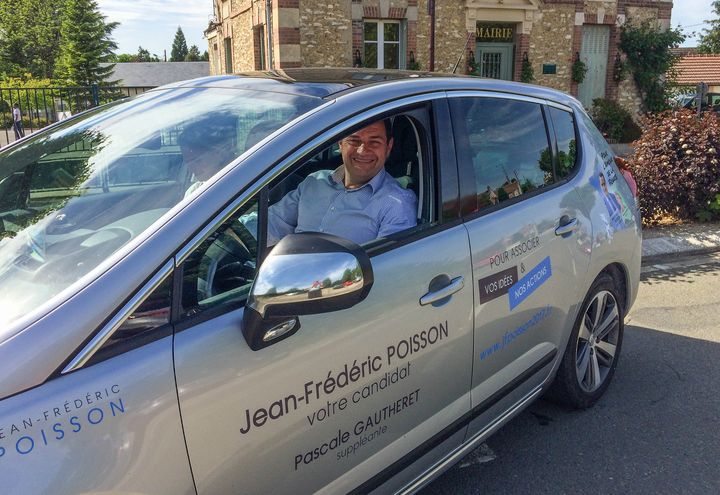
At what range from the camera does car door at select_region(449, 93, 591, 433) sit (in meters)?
2.36

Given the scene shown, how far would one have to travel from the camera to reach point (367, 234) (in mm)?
2340

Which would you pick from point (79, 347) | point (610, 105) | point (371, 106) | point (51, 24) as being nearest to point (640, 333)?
point (371, 106)

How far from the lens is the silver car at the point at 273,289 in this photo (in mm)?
1384

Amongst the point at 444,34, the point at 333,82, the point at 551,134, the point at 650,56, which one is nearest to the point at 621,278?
the point at 551,134

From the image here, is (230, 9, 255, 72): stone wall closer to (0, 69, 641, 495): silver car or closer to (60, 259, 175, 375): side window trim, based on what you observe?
(0, 69, 641, 495): silver car

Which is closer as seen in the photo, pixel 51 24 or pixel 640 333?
pixel 640 333

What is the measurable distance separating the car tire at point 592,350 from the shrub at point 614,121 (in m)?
16.2

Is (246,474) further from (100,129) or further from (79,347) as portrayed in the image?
(100,129)

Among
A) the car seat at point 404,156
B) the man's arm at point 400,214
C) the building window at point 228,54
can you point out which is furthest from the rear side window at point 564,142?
the building window at point 228,54

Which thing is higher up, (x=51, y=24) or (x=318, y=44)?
(x=51, y=24)

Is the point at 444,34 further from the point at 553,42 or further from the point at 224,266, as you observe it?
the point at 224,266

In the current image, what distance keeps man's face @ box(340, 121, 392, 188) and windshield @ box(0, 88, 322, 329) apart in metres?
0.50

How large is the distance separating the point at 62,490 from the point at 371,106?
146cm

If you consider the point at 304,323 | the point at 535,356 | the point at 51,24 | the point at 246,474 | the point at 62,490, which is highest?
the point at 51,24
